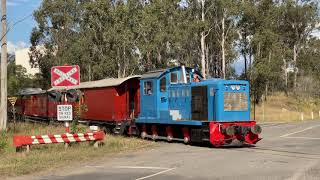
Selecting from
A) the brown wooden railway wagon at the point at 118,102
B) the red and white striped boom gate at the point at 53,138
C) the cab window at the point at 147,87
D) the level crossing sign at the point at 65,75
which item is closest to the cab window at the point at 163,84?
the cab window at the point at 147,87

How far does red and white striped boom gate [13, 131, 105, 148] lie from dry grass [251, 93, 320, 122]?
36.3 metres

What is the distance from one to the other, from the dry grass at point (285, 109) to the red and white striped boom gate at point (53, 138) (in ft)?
119

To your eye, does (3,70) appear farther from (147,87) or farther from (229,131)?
(229,131)

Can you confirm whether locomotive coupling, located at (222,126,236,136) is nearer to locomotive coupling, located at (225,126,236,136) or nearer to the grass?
locomotive coupling, located at (225,126,236,136)

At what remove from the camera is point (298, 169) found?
1338cm

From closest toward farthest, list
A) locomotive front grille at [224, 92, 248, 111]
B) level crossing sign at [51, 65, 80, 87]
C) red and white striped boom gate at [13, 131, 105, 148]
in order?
red and white striped boom gate at [13, 131, 105, 148] → level crossing sign at [51, 65, 80, 87] → locomotive front grille at [224, 92, 248, 111]

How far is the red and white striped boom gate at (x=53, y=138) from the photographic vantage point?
1789 cm

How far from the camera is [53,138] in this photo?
1842 cm

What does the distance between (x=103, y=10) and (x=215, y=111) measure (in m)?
33.6

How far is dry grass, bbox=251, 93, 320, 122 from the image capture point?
57.6m

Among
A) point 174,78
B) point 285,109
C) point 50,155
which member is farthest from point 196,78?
point 285,109

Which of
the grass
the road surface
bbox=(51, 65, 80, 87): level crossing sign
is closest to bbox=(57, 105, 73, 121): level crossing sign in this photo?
bbox=(51, 65, 80, 87): level crossing sign

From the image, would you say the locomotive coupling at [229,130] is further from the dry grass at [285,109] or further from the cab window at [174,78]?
the dry grass at [285,109]

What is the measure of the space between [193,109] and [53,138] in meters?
6.90
